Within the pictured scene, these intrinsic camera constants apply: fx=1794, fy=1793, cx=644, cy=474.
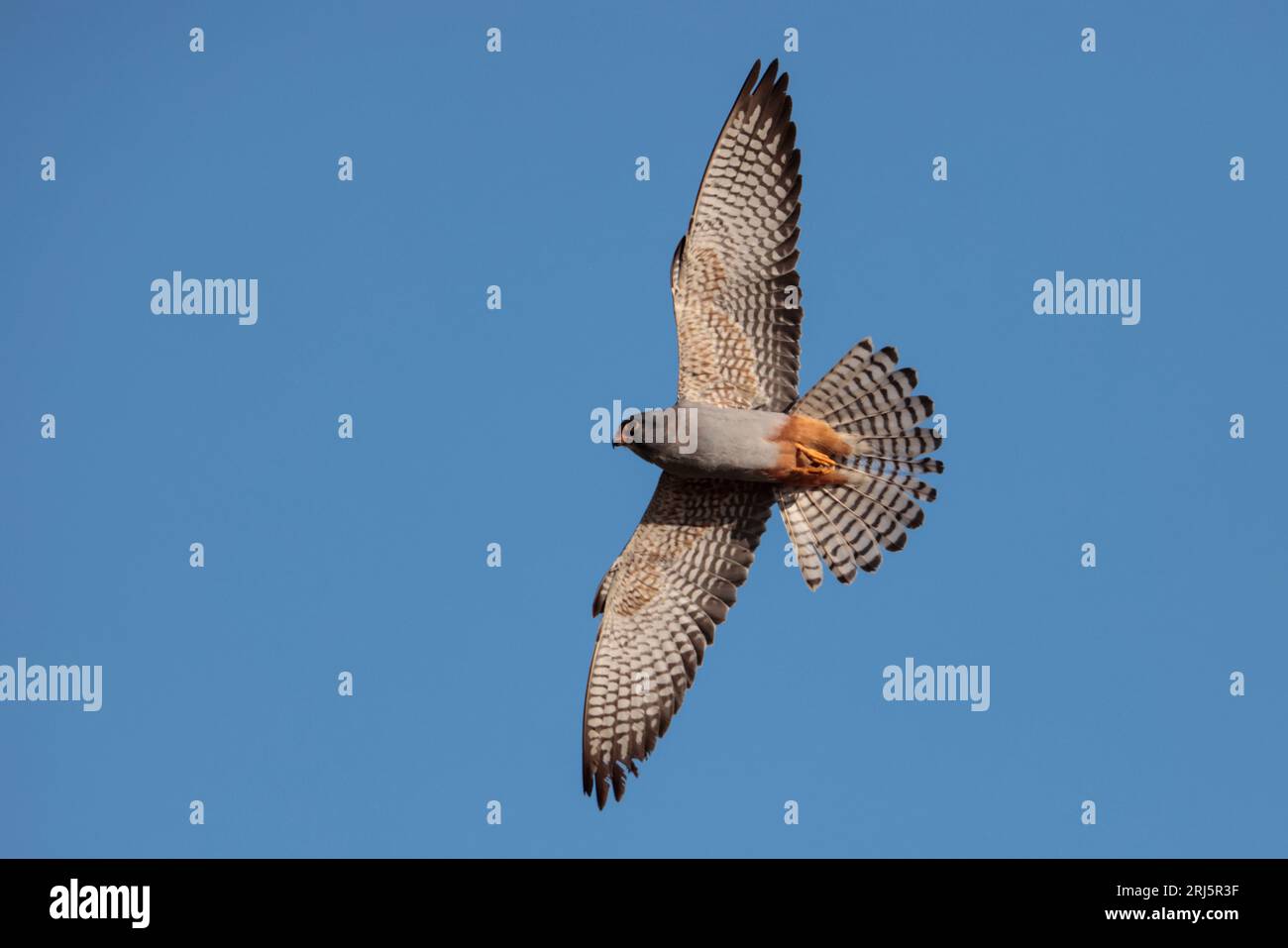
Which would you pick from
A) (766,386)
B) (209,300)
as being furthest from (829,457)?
(209,300)

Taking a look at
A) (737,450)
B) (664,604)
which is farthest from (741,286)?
(664,604)

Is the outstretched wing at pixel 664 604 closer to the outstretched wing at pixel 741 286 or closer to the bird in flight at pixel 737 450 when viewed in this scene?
the bird in flight at pixel 737 450

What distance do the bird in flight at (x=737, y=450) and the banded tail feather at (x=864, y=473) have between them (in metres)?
0.01

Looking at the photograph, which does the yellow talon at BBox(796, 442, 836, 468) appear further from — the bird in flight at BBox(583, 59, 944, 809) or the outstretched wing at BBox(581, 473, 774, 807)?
the outstretched wing at BBox(581, 473, 774, 807)

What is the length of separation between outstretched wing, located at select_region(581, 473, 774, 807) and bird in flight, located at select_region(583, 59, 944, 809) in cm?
1

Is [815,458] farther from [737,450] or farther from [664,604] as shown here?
[664,604]

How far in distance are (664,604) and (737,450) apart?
5.39ft

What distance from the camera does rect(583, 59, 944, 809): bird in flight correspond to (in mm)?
13281

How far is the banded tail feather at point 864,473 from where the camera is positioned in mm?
13266

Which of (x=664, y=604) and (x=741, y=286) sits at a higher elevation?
(x=741, y=286)

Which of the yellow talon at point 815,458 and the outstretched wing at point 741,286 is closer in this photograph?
the yellow talon at point 815,458

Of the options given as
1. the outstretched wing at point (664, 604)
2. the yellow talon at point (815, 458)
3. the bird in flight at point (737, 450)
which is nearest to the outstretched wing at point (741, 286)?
the bird in flight at point (737, 450)

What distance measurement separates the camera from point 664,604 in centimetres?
1421
